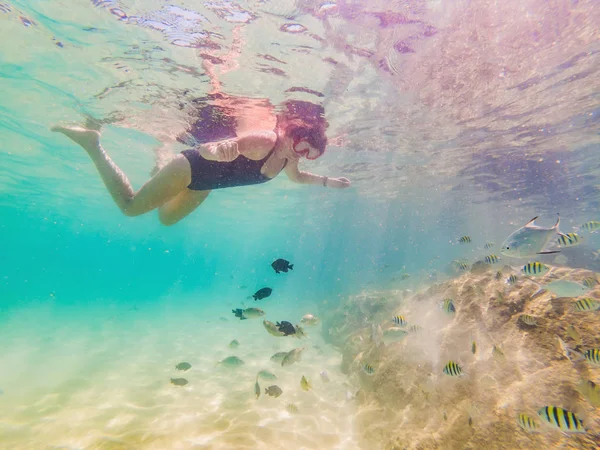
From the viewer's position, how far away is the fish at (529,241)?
454 cm

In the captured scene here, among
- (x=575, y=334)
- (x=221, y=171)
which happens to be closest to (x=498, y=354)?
(x=575, y=334)

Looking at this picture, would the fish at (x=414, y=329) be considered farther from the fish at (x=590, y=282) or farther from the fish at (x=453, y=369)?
the fish at (x=590, y=282)

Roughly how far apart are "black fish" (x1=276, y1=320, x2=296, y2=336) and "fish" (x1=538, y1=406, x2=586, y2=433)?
3654mm

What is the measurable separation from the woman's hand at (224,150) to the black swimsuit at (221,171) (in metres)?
0.57

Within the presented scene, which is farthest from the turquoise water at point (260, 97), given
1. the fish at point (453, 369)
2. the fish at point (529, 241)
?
the fish at point (529, 241)

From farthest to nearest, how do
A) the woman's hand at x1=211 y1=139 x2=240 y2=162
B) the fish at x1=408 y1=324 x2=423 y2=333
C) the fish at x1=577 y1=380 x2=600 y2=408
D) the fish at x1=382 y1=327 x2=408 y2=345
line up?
the fish at x1=408 y1=324 x2=423 y2=333
the fish at x1=382 y1=327 x2=408 y2=345
the woman's hand at x1=211 y1=139 x2=240 y2=162
the fish at x1=577 y1=380 x2=600 y2=408

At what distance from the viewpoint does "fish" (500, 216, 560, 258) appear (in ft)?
14.9

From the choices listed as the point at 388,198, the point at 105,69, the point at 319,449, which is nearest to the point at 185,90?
the point at 105,69

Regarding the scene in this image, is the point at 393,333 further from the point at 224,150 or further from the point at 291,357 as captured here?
the point at 224,150

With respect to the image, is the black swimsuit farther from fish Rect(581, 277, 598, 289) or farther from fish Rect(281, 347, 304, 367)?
fish Rect(581, 277, 598, 289)

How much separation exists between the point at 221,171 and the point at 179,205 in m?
1.90

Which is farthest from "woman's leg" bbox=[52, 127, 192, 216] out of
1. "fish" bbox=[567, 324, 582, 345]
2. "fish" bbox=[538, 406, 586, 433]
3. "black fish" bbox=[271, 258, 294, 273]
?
"fish" bbox=[567, 324, 582, 345]

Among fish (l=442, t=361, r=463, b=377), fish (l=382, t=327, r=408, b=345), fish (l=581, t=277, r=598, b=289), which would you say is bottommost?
fish (l=442, t=361, r=463, b=377)

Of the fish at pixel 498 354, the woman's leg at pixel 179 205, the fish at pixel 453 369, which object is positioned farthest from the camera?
the woman's leg at pixel 179 205
